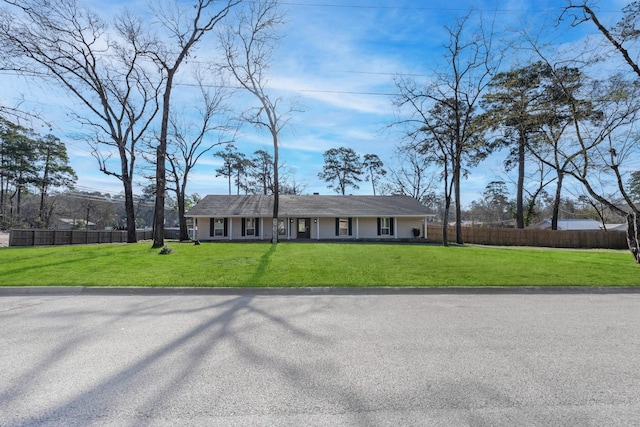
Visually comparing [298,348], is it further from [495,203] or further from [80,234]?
[495,203]

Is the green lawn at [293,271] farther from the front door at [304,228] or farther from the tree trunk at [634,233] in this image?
the front door at [304,228]

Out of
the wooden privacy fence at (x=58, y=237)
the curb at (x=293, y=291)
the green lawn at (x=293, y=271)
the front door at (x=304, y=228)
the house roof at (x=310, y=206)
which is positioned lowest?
the curb at (x=293, y=291)

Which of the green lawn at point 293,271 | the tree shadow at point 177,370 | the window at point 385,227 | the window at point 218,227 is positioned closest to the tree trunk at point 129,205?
the window at point 218,227

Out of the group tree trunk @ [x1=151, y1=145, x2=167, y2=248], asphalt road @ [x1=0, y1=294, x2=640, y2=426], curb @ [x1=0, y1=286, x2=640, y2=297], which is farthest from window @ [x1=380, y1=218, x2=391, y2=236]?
asphalt road @ [x1=0, y1=294, x2=640, y2=426]

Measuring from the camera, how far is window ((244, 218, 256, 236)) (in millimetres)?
29047

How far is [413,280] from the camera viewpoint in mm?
8555

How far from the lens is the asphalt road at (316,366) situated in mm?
2594

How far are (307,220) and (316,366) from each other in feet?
87.2

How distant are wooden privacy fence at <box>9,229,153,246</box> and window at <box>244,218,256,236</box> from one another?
47.8 feet

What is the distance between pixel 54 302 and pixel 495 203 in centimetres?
6445

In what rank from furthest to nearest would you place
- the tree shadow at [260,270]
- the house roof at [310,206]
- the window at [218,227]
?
the window at [218,227] → the house roof at [310,206] → the tree shadow at [260,270]

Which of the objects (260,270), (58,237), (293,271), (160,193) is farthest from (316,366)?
(58,237)

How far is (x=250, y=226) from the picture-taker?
29188mm

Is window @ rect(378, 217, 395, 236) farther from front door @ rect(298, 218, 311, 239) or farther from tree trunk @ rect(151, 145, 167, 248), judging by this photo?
tree trunk @ rect(151, 145, 167, 248)
